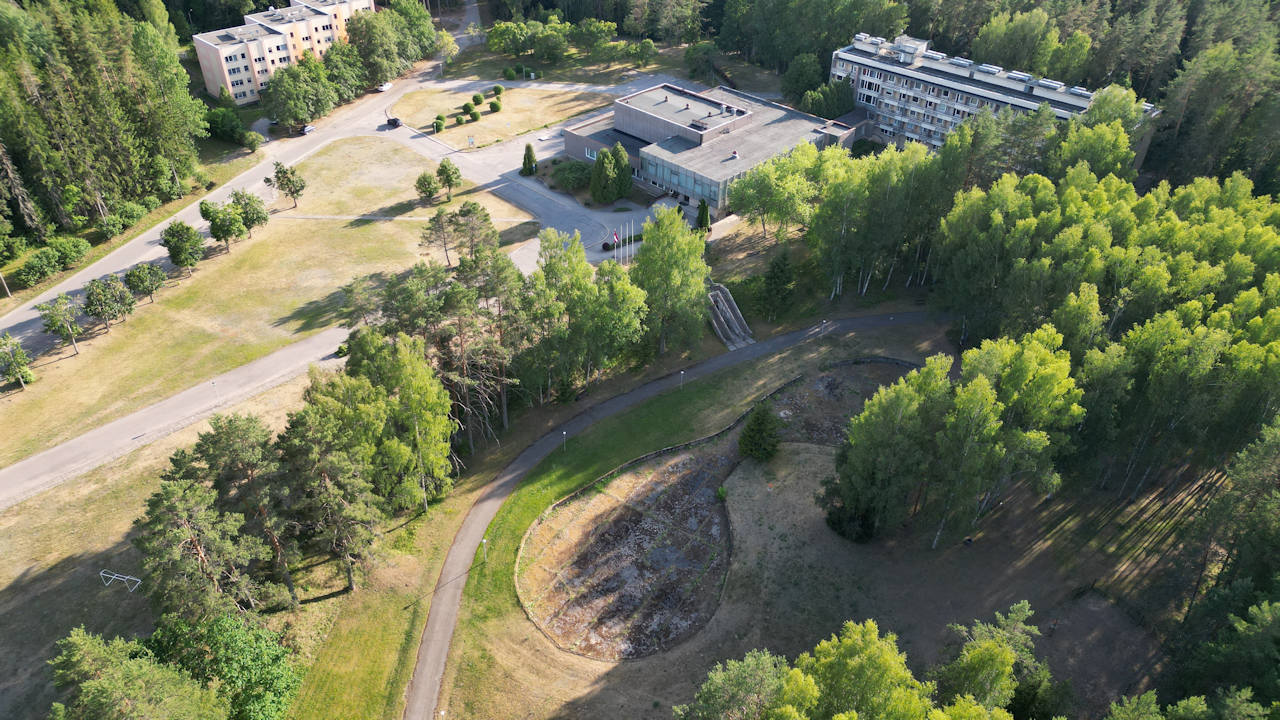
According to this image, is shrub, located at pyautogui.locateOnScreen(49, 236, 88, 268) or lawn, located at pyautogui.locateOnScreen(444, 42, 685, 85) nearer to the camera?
shrub, located at pyautogui.locateOnScreen(49, 236, 88, 268)

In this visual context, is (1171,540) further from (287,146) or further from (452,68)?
(452,68)

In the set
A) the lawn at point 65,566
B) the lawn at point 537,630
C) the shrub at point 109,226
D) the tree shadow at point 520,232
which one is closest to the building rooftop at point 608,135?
the tree shadow at point 520,232

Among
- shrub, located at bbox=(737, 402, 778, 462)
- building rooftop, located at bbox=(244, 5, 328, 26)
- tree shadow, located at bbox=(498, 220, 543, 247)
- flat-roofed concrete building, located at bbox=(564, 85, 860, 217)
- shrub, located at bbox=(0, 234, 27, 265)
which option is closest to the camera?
shrub, located at bbox=(737, 402, 778, 462)

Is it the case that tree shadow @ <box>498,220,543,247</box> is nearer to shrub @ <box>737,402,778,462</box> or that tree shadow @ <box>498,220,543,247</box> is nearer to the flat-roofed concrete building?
the flat-roofed concrete building

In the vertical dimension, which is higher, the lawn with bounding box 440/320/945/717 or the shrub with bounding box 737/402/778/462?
the shrub with bounding box 737/402/778/462

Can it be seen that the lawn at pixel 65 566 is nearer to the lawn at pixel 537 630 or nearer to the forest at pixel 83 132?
the lawn at pixel 537 630

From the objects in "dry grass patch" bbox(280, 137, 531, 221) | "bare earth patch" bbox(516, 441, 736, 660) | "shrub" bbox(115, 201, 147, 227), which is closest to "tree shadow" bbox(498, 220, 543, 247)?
"dry grass patch" bbox(280, 137, 531, 221)
